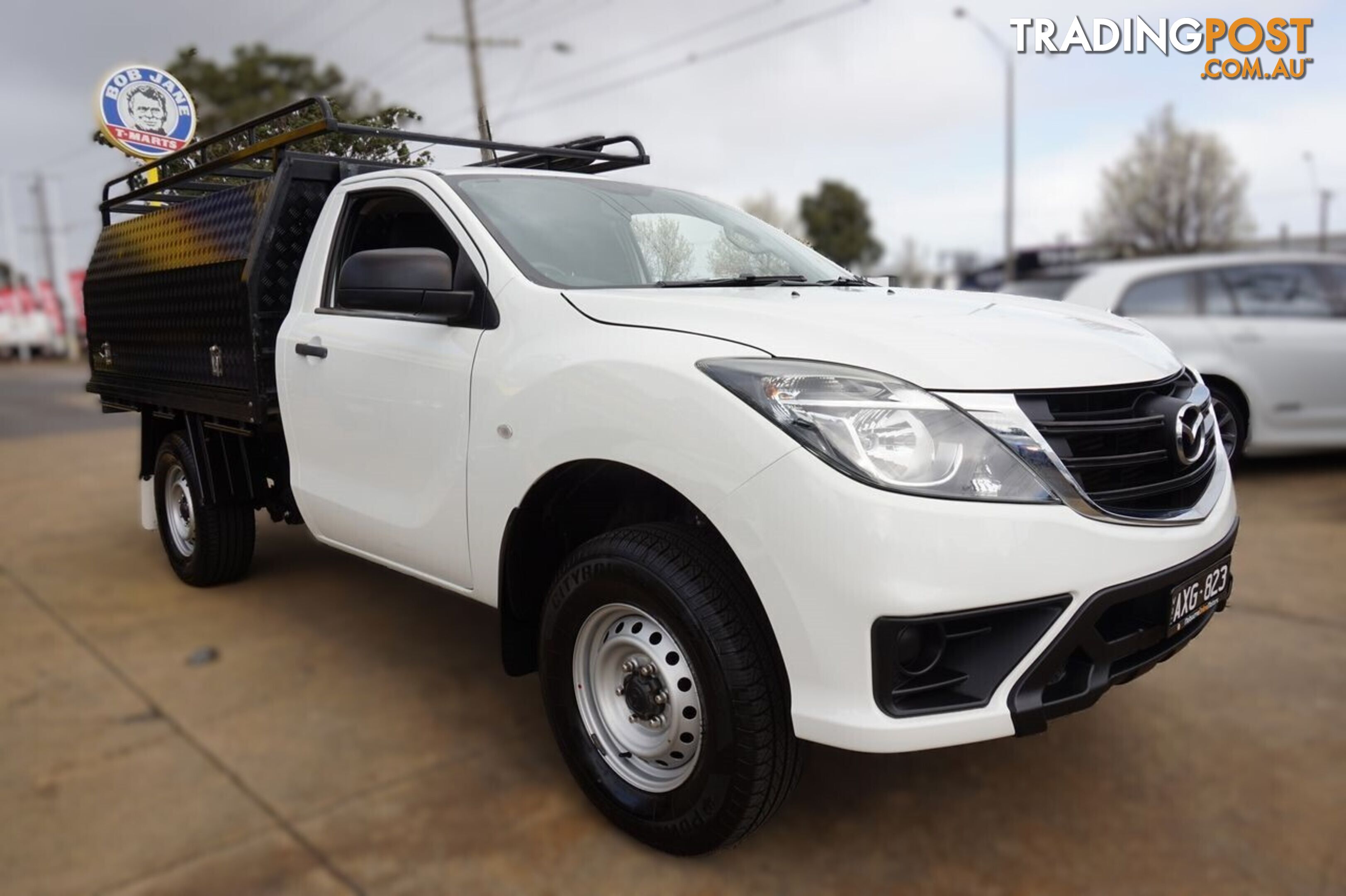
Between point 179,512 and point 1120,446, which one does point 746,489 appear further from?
point 179,512

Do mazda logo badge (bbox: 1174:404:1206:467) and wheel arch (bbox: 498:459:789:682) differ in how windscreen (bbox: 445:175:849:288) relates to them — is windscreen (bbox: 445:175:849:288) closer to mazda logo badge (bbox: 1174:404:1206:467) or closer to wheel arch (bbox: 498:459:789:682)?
wheel arch (bbox: 498:459:789:682)

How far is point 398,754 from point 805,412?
1.86 meters

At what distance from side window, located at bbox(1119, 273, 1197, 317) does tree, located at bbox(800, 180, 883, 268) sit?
51882mm

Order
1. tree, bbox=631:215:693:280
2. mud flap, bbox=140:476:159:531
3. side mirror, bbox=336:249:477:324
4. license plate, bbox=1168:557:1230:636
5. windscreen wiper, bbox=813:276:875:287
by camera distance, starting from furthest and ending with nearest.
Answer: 1. mud flap, bbox=140:476:159:531
2. windscreen wiper, bbox=813:276:875:287
3. tree, bbox=631:215:693:280
4. side mirror, bbox=336:249:477:324
5. license plate, bbox=1168:557:1230:636

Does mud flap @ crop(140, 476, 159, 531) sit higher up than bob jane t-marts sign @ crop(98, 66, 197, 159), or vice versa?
bob jane t-marts sign @ crop(98, 66, 197, 159)

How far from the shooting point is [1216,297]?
6871 millimetres

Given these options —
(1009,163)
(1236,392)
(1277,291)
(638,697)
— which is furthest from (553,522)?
(1009,163)

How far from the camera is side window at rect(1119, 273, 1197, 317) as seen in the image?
692cm

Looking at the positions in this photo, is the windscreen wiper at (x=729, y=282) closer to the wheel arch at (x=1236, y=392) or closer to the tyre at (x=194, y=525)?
the tyre at (x=194, y=525)

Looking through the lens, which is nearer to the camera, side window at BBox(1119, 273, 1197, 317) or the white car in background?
the white car in background

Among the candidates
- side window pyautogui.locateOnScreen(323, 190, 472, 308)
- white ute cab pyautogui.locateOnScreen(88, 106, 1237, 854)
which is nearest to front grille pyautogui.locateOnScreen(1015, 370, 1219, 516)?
white ute cab pyautogui.locateOnScreen(88, 106, 1237, 854)

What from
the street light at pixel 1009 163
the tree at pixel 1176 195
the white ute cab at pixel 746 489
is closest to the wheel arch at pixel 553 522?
the white ute cab at pixel 746 489

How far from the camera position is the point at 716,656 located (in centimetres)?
224

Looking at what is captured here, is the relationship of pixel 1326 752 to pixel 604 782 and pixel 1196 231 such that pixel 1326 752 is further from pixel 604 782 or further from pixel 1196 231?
pixel 1196 231
